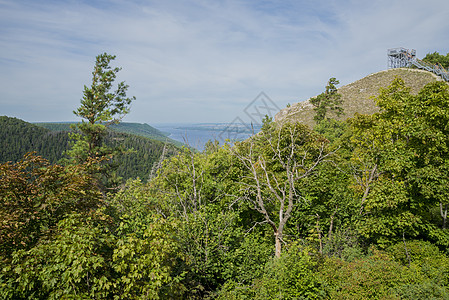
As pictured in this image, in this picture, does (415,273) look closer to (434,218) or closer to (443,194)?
(443,194)

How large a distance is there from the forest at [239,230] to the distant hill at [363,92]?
144ft

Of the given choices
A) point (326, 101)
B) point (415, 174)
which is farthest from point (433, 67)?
point (415, 174)

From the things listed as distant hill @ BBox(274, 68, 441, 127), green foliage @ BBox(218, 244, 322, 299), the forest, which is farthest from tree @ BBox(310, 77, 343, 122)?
green foliage @ BBox(218, 244, 322, 299)

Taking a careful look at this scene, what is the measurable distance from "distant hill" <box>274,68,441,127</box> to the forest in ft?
144

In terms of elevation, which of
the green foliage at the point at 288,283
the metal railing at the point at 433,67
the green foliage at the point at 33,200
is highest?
the metal railing at the point at 433,67

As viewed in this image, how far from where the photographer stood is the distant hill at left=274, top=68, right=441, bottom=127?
58425 millimetres

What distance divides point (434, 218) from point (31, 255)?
63.6 feet

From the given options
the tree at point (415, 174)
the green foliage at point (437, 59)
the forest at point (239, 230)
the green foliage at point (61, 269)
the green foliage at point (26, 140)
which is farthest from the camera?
the green foliage at point (26, 140)

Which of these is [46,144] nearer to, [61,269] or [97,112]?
[97,112]

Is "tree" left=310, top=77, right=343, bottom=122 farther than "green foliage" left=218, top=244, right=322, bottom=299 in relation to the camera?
Yes

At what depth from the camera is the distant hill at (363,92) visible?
58425 millimetres

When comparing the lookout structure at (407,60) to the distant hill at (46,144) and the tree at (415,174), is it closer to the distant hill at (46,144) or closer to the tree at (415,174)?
the tree at (415,174)

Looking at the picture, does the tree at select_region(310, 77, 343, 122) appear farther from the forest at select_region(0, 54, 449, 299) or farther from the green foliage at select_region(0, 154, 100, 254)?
the green foliage at select_region(0, 154, 100, 254)

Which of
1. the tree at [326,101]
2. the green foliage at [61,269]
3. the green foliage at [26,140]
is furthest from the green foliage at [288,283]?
the green foliage at [26,140]
